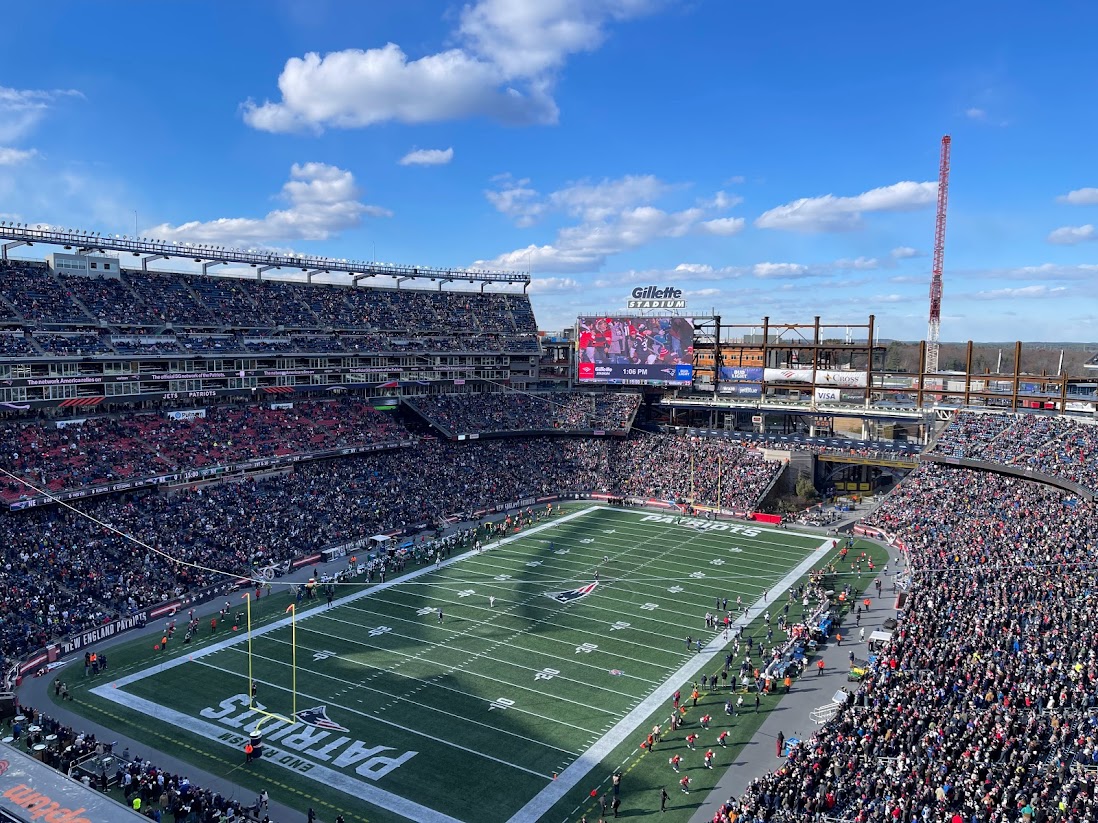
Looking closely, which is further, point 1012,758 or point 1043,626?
point 1043,626

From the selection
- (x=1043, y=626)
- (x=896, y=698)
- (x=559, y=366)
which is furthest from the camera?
(x=559, y=366)

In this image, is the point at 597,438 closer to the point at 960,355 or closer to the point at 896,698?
the point at 896,698

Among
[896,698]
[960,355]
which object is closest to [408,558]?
[896,698]

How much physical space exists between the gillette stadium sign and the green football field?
98.6 feet

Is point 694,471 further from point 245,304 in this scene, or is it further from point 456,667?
point 245,304

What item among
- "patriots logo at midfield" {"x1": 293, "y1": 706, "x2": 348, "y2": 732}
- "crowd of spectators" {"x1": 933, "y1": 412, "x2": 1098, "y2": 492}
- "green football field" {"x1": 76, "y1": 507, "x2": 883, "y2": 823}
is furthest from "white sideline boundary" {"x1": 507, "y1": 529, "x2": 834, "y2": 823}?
"crowd of spectators" {"x1": 933, "y1": 412, "x2": 1098, "y2": 492}

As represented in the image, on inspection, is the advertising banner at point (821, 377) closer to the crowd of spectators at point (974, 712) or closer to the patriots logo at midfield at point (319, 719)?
the crowd of spectators at point (974, 712)

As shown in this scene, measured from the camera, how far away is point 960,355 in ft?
470

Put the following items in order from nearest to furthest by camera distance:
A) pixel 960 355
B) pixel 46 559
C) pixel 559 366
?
pixel 46 559 < pixel 559 366 < pixel 960 355

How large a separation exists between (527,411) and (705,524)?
22.7 metres

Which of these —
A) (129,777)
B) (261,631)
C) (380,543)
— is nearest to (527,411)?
(380,543)

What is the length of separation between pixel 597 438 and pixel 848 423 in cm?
2184

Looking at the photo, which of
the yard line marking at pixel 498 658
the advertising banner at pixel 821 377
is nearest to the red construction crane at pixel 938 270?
the advertising banner at pixel 821 377

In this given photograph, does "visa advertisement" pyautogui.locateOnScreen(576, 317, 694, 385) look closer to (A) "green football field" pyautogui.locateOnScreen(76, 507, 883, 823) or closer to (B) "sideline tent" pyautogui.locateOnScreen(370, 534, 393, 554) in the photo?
(A) "green football field" pyautogui.locateOnScreen(76, 507, 883, 823)
